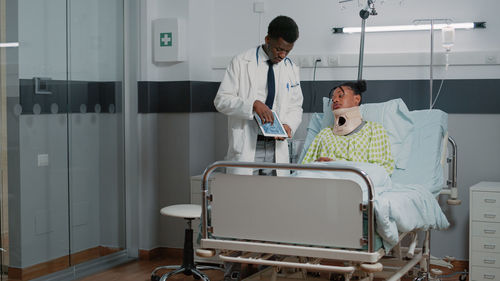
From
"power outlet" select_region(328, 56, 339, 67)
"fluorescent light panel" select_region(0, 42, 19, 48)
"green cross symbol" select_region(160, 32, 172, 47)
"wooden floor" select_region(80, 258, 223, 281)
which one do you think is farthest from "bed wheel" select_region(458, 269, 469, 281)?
"fluorescent light panel" select_region(0, 42, 19, 48)

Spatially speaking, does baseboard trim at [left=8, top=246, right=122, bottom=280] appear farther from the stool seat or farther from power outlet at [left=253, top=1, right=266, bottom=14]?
power outlet at [left=253, top=1, right=266, bottom=14]

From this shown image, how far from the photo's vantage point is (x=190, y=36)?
203 inches

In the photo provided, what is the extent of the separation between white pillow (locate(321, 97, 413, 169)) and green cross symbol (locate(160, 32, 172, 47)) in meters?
1.43

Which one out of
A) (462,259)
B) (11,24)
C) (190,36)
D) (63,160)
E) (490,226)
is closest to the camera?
(11,24)

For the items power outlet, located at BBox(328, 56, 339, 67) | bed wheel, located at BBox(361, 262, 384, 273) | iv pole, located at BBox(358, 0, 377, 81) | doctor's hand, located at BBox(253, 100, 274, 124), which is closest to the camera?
bed wheel, located at BBox(361, 262, 384, 273)

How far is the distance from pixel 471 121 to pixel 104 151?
2705mm

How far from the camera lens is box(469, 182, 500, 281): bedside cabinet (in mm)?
4211

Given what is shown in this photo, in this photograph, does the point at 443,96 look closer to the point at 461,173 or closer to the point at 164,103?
the point at 461,173

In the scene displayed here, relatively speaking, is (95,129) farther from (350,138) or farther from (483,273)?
(483,273)

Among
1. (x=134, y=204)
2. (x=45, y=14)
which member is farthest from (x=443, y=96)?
(x=45, y=14)

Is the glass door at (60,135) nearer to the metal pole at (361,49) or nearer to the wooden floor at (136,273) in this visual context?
the wooden floor at (136,273)

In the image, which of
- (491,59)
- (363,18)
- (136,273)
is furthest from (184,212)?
(491,59)

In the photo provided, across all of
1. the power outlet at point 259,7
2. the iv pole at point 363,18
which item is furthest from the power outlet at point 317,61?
the power outlet at point 259,7

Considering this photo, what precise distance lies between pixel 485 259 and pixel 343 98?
4.62 ft
